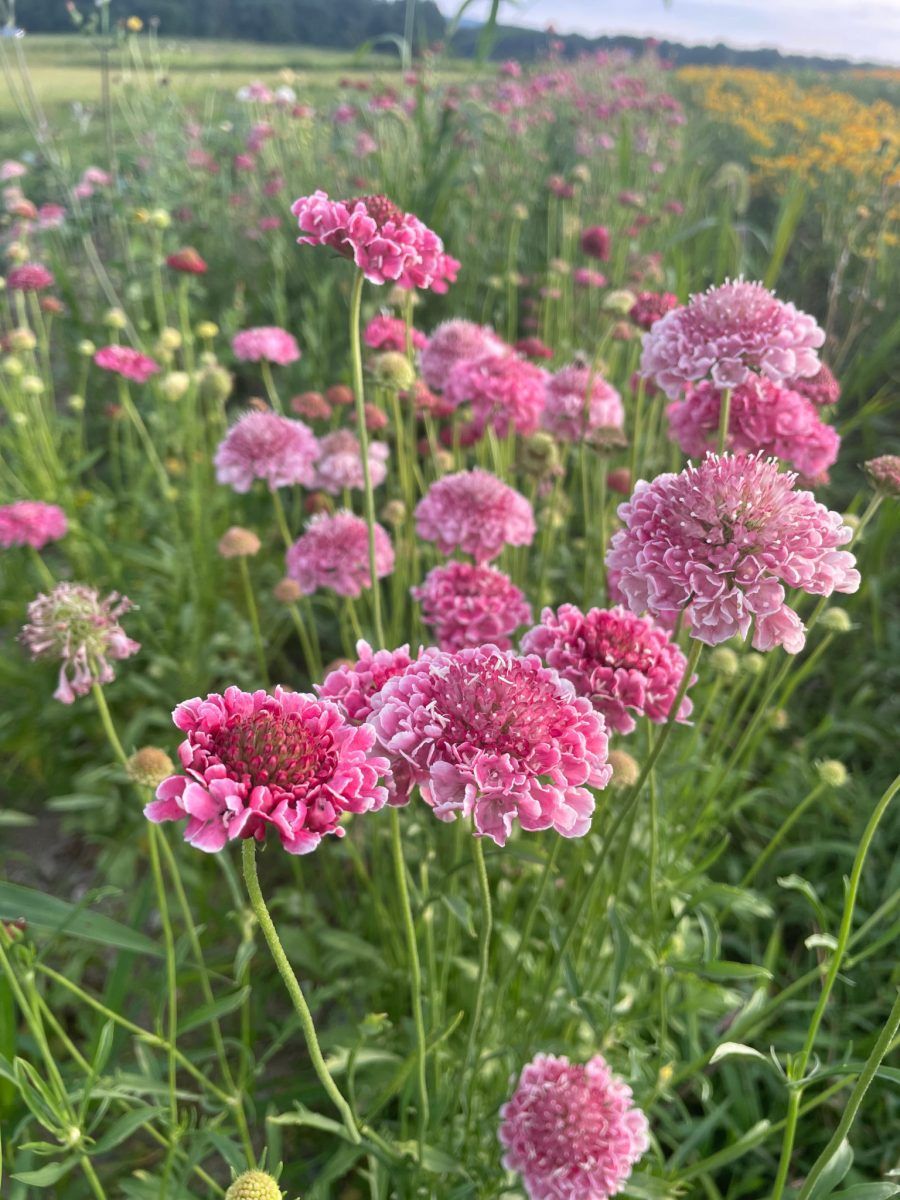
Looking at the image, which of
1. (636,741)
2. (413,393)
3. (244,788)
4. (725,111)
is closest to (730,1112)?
(636,741)

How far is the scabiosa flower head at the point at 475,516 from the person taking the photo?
1903 mm

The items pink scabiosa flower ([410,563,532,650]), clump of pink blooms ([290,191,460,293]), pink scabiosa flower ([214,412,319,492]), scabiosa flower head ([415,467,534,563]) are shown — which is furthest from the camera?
pink scabiosa flower ([214,412,319,492])

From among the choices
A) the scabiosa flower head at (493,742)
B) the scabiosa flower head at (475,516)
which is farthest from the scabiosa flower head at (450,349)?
the scabiosa flower head at (493,742)

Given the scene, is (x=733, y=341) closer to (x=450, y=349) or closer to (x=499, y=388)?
(x=499, y=388)

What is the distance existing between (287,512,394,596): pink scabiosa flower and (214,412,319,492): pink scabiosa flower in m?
0.29

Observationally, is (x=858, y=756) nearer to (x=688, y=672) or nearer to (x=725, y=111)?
(x=688, y=672)

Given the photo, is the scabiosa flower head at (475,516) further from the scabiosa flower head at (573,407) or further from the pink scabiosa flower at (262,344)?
the pink scabiosa flower at (262,344)

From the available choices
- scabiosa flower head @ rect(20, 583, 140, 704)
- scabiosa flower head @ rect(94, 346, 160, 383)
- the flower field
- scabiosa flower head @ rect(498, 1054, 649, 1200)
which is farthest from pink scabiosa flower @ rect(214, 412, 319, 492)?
scabiosa flower head @ rect(498, 1054, 649, 1200)

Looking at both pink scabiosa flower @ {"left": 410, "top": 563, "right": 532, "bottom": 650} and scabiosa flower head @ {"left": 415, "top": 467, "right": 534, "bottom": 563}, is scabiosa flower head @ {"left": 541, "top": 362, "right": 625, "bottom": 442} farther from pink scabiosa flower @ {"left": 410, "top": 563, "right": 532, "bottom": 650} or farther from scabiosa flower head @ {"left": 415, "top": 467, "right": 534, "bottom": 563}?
pink scabiosa flower @ {"left": 410, "top": 563, "right": 532, "bottom": 650}

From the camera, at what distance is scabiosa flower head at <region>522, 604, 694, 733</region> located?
1246 millimetres

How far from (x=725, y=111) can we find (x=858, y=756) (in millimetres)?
11013

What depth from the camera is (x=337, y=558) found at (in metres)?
2.04

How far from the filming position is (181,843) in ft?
8.39

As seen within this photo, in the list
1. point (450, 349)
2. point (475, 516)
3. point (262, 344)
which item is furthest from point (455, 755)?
→ point (262, 344)
